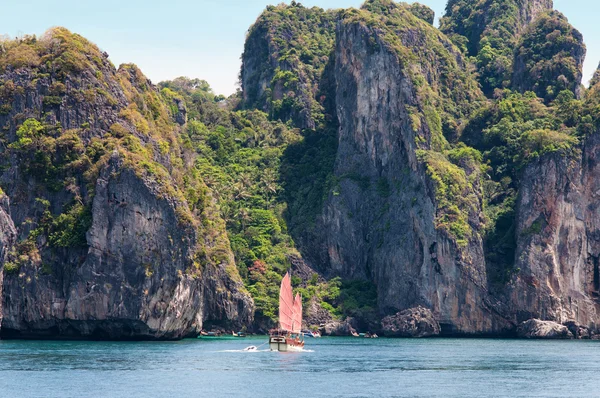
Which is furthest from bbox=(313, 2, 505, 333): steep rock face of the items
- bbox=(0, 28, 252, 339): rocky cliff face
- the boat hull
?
the boat hull

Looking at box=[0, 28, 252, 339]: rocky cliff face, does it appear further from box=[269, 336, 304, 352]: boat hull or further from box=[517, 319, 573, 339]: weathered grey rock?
box=[517, 319, 573, 339]: weathered grey rock

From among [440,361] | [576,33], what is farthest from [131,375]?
[576,33]

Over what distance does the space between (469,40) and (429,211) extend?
64637 mm

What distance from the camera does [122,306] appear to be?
318 ft

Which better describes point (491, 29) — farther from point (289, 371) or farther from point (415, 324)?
point (289, 371)

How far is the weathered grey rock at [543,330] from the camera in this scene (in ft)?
394

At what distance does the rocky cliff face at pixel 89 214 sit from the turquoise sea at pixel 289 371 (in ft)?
10.7

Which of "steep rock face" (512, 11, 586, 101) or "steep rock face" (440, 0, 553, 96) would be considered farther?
"steep rock face" (440, 0, 553, 96)

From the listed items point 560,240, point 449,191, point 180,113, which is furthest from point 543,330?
point 180,113

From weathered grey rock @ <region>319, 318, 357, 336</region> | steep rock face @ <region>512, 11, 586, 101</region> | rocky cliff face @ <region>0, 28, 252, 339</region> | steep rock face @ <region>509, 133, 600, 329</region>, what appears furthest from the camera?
steep rock face @ <region>512, 11, 586, 101</region>

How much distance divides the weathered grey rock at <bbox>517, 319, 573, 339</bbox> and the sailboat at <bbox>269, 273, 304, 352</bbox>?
3345 cm

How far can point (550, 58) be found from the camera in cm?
15288

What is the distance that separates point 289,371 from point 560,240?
59.9m

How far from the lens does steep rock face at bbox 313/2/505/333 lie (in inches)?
4877
